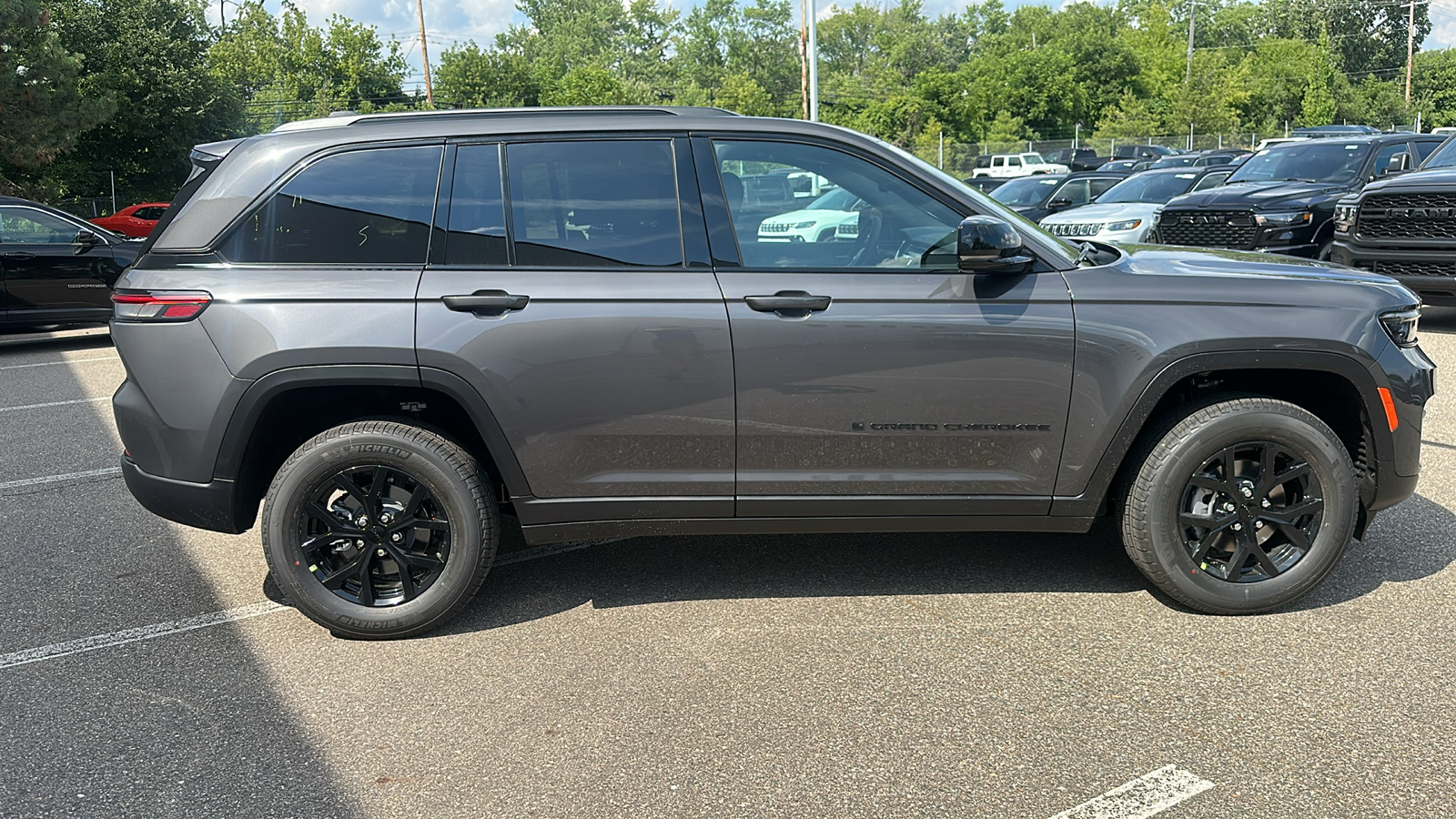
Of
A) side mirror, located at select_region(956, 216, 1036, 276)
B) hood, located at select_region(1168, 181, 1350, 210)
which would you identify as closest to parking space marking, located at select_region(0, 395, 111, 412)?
side mirror, located at select_region(956, 216, 1036, 276)

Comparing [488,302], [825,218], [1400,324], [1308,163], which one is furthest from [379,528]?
[1308,163]

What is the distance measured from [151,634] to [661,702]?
203 cm

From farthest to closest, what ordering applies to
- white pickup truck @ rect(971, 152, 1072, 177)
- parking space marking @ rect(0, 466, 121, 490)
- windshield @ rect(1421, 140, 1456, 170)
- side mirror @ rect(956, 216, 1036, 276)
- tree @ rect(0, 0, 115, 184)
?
1. white pickup truck @ rect(971, 152, 1072, 177)
2. tree @ rect(0, 0, 115, 184)
3. windshield @ rect(1421, 140, 1456, 170)
4. parking space marking @ rect(0, 466, 121, 490)
5. side mirror @ rect(956, 216, 1036, 276)

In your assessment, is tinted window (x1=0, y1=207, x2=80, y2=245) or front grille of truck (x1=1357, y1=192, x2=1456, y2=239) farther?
tinted window (x1=0, y1=207, x2=80, y2=245)

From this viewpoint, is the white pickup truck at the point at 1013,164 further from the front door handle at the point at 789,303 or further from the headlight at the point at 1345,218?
the front door handle at the point at 789,303

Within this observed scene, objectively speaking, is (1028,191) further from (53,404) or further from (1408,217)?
(53,404)

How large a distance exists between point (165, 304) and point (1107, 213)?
517 inches

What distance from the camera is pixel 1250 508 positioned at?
397 centimetres

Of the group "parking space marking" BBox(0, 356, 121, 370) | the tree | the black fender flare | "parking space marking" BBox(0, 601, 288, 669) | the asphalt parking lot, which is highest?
the tree

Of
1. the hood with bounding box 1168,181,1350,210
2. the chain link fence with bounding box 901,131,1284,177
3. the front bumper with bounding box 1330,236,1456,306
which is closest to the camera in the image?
the front bumper with bounding box 1330,236,1456,306

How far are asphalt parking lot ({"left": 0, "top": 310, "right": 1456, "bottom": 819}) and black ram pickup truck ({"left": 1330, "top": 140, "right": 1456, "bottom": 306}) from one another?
603 centimetres

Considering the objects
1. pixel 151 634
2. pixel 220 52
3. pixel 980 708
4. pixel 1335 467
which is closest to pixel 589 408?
pixel 980 708

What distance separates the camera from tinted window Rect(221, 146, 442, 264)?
154 inches

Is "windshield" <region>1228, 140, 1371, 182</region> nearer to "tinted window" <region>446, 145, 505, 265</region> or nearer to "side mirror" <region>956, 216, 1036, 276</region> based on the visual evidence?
"side mirror" <region>956, 216, 1036, 276</region>
